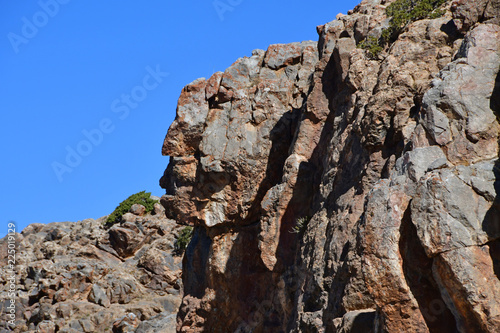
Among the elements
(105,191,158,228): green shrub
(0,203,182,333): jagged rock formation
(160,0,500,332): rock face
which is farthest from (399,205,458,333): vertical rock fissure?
(105,191,158,228): green shrub

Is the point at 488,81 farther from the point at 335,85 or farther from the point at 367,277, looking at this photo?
the point at 335,85

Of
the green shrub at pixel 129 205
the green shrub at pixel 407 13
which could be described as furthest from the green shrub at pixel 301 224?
the green shrub at pixel 129 205

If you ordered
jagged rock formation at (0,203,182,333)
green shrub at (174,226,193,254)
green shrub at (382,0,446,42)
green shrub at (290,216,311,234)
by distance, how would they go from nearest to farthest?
green shrub at (382,0,446,42) → green shrub at (290,216,311,234) → jagged rock formation at (0,203,182,333) → green shrub at (174,226,193,254)

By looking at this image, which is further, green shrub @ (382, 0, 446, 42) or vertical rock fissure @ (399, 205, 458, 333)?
green shrub @ (382, 0, 446, 42)

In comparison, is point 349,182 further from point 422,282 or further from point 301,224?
point 422,282

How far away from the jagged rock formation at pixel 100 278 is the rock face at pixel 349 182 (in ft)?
31.9

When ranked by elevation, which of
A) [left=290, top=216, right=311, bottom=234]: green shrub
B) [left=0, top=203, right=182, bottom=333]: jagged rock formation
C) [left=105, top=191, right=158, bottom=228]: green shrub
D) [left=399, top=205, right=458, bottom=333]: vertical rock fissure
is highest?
[left=105, top=191, right=158, bottom=228]: green shrub

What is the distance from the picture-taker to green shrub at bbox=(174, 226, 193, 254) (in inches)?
1967

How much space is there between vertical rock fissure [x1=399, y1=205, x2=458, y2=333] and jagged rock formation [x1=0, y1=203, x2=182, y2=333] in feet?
83.3

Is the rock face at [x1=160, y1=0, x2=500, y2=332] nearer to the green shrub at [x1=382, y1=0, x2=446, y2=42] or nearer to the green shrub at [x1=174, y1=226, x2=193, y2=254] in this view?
the green shrub at [x1=382, y1=0, x2=446, y2=42]

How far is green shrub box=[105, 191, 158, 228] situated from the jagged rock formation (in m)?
1.24

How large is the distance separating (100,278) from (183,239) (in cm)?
682

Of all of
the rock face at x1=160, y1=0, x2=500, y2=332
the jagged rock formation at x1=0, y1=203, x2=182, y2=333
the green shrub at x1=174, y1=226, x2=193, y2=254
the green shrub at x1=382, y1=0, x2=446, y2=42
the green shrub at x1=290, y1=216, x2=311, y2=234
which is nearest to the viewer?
the rock face at x1=160, y1=0, x2=500, y2=332

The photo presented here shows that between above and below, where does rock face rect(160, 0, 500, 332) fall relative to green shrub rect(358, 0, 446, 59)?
below
